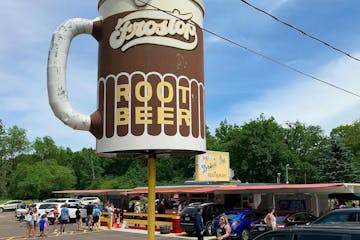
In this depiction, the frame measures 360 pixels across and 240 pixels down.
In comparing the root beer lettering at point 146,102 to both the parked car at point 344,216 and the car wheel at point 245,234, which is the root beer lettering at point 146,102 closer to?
the parked car at point 344,216

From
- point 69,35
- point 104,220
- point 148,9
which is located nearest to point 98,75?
point 69,35

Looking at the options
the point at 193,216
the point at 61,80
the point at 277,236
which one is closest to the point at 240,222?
the point at 193,216

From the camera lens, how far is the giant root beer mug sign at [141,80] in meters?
9.70

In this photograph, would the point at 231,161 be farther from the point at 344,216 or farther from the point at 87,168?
the point at 344,216

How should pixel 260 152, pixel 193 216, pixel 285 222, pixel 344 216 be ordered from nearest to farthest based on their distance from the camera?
pixel 344 216 → pixel 285 222 → pixel 193 216 → pixel 260 152

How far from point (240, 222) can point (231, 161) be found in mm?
54046

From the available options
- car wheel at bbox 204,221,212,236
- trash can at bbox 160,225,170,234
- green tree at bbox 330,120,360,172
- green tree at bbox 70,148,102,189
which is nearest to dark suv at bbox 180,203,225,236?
car wheel at bbox 204,221,212,236

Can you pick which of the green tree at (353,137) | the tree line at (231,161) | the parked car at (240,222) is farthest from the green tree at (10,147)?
the parked car at (240,222)

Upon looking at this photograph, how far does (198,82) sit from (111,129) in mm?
2241

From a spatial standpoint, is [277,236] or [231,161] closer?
[277,236]

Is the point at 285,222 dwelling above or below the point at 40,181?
below

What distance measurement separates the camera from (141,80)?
977 cm

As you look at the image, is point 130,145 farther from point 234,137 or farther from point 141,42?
point 234,137

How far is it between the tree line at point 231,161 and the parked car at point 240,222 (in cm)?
3267
